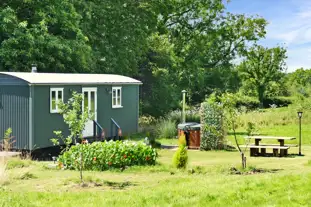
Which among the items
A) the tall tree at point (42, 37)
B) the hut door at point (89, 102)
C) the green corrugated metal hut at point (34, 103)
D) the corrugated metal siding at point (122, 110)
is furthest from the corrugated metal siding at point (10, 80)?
the tall tree at point (42, 37)

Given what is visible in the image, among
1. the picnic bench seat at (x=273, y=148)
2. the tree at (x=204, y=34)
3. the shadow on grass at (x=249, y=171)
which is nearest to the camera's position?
the shadow on grass at (x=249, y=171)

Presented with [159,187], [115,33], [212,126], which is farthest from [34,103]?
[115,33]

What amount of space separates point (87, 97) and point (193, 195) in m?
11.3

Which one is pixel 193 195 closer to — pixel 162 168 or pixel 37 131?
pixel 162 168

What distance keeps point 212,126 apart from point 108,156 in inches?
231

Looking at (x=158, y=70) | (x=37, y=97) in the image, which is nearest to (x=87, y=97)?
(x=37, y=97)

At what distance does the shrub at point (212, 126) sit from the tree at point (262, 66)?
24.9m

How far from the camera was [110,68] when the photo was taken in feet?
88.5

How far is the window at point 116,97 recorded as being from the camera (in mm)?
21047

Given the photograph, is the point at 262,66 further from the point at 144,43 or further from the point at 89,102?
the point at 89,102

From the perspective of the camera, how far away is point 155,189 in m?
9.00

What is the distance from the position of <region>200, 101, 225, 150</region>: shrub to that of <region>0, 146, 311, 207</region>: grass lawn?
17.3ft

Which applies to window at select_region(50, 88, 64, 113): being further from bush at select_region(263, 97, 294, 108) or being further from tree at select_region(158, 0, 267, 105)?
bush at select_region(263, 97, 294, 108)

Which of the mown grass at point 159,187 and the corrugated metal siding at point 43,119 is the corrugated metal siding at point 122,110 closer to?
the corrugated metal siding at point 43,119
